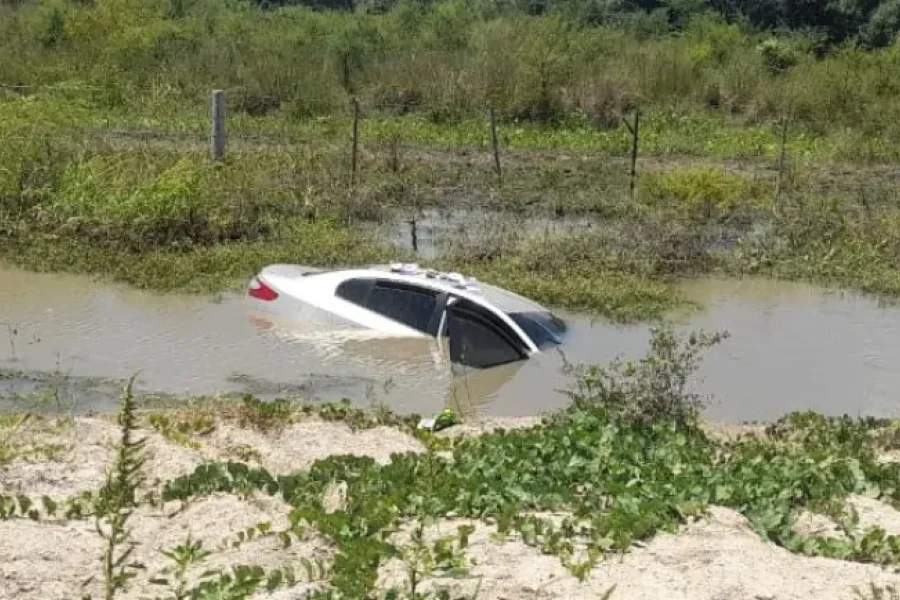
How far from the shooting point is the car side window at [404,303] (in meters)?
12.5

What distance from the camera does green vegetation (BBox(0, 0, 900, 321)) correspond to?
1692 cm

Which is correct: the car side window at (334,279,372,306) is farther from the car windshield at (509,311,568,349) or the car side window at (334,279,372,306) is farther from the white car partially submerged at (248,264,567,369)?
the car windshield at (509,311,568,349)

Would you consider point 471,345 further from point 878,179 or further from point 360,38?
point 360,38

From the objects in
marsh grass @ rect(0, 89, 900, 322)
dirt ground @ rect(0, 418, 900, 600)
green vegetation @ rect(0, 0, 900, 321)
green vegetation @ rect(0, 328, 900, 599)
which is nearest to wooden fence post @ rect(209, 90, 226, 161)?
marsh grass @ rect(0, 89, 900, 322)

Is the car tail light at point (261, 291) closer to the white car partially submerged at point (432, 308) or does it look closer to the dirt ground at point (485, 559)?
the white car partially submerged at point (432, 308)

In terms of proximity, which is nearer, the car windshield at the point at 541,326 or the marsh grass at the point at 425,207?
the car windshield at the point at 541,326

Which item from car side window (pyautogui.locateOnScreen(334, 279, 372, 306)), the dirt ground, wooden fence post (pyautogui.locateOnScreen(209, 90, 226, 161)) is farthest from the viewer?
wooden fence post (pyautogui.locateOnScreen(209, 90, 226, 161))

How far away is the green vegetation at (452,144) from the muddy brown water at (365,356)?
1005 mm

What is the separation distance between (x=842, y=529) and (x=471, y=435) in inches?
132

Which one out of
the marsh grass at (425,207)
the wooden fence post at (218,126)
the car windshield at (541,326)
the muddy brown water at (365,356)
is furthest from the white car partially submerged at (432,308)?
the wooden fence post at (218,126)

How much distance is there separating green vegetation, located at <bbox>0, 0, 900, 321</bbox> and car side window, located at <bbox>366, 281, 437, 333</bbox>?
296 cm

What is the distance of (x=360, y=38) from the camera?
34438mm

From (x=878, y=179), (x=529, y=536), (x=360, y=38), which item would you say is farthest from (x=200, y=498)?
(x=360, y=38)

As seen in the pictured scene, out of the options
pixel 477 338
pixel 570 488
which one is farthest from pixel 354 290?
pixel 570 488
